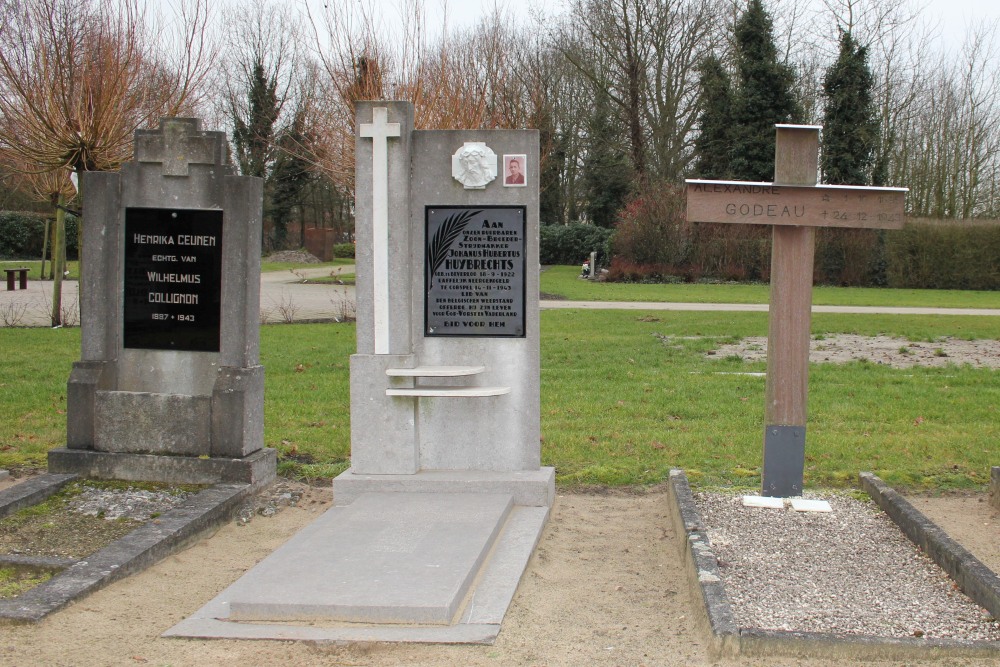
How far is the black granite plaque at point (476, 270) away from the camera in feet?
20.5

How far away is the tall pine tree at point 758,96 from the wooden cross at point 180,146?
32.4 meters

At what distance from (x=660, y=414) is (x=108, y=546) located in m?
5.21

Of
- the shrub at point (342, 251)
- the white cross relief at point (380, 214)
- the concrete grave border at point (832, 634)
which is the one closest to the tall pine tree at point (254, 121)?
the shrub at point (342, 251)

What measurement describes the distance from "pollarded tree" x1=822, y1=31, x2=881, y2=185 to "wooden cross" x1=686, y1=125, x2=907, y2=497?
32.3 m

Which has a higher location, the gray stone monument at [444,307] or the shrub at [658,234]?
the shrub at [658,234]

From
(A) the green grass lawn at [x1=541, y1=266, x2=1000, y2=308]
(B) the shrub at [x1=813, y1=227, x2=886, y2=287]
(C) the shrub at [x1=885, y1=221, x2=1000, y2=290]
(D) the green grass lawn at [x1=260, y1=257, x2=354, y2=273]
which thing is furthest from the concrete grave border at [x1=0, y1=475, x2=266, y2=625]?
(D) the green grass lawn at [x1=260, y1=257, x2=354, y2=273]

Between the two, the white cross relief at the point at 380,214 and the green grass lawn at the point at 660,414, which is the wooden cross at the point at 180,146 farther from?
the green grass lawn at the point at 660,414

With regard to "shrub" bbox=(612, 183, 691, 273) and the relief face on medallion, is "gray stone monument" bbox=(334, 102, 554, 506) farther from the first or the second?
"shrub" bbox=(612, 183, 691, 273)

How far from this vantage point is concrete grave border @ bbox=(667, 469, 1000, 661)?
3802 mm

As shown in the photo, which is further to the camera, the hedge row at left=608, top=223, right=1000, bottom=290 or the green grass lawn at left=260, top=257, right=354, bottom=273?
the green grass lawn at left=260, top=257, right=354, bottom=273

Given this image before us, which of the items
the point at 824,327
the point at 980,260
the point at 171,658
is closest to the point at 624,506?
the point at 171,658

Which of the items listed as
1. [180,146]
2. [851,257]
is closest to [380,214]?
[180,146]

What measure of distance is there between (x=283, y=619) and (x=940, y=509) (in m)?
4.31

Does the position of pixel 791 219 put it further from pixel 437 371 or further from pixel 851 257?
pixel 851 257
